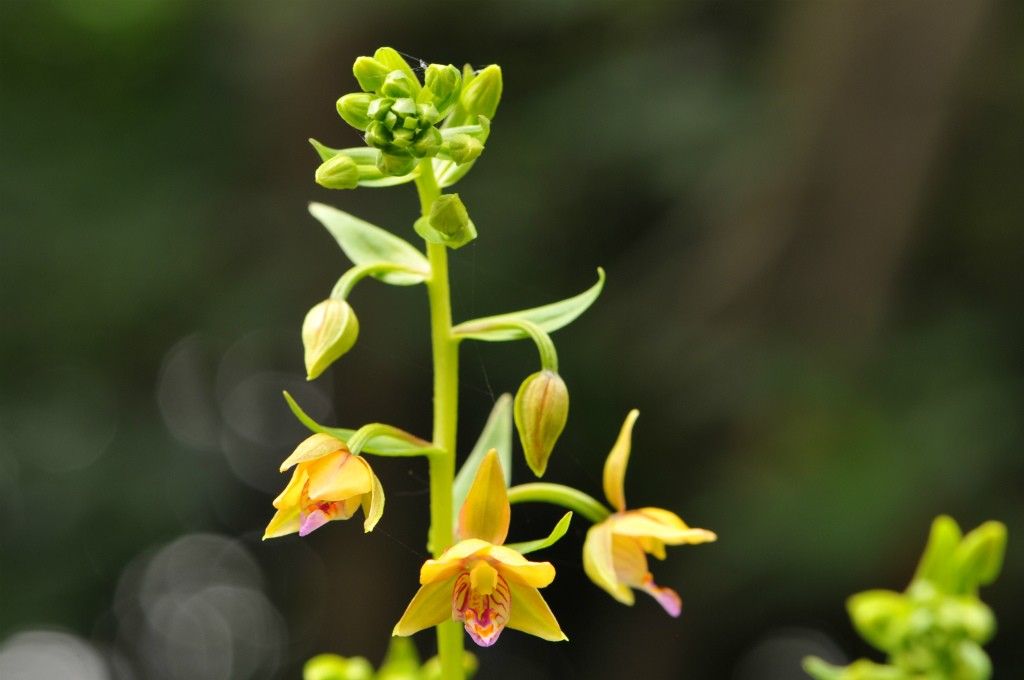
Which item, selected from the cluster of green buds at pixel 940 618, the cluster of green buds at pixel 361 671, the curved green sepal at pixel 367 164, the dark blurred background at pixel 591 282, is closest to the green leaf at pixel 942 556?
the cluster of green buds at pixel 940 618

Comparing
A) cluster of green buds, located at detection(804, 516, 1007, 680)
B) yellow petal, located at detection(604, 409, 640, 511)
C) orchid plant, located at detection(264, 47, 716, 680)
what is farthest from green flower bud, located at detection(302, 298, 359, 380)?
cluster of green buds, located at detection(804, 516, 1007, 680)

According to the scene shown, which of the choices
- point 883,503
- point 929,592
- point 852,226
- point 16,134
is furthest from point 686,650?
point 929,592

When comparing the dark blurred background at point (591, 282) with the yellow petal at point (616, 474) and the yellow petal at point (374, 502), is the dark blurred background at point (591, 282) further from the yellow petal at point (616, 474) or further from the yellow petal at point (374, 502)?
the yellow petal at point (374, 502)

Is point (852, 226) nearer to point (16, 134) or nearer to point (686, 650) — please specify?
point (686, 650)

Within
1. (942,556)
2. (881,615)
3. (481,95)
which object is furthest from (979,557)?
(481,95)

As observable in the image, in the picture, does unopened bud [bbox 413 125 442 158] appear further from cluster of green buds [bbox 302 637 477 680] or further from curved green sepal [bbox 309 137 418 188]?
A: cluster of green buds [bbox 302 637 477 680]

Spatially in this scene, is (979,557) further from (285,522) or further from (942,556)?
(285,522)
